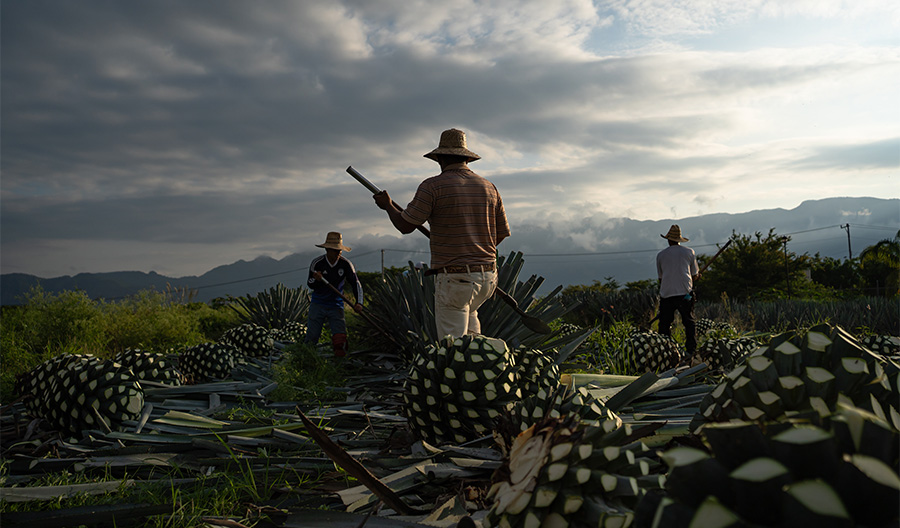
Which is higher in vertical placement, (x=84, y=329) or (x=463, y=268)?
(x=463, y=268)

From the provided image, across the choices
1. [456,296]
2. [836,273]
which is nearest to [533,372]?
[456,296]

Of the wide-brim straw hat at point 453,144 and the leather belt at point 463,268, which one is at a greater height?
the wide-brim straw hat at point 453,144

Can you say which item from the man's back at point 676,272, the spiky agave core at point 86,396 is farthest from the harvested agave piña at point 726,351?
the spiky agave core at point 86,396

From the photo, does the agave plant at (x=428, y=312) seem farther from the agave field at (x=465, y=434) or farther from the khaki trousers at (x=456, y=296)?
the khaki trousers at (x=456, y=296)

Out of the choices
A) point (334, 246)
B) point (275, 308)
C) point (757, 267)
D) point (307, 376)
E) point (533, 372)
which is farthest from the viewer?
point (757, 267)

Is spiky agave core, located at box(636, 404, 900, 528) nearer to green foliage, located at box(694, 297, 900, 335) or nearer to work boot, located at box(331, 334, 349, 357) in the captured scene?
work boot, located at box(331, 334, 349, 357)

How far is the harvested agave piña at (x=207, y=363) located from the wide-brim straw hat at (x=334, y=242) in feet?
8.13

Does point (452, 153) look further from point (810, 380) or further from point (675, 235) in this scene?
point (675, 235)

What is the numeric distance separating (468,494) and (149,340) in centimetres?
751

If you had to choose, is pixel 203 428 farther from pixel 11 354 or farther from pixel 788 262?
pixel 788 262

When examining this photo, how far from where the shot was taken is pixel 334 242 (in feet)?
25.5

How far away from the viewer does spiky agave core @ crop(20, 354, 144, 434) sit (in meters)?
3.63

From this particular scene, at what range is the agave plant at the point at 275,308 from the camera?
31.2 feet

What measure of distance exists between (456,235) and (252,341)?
3603 mm
